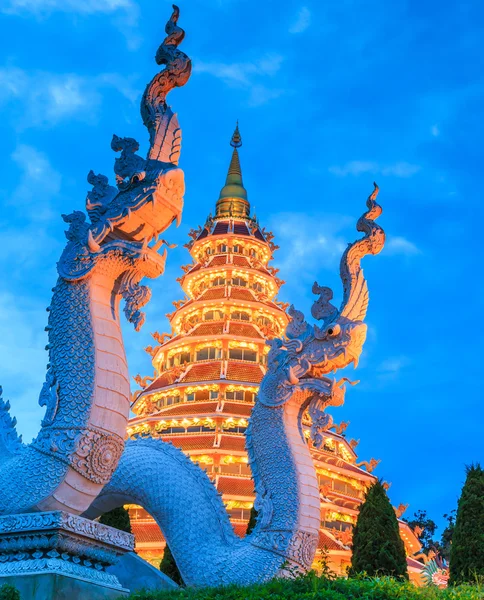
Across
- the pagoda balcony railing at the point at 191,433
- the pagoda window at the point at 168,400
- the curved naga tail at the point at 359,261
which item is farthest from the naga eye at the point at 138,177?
the pagoda window at the point at 168,400

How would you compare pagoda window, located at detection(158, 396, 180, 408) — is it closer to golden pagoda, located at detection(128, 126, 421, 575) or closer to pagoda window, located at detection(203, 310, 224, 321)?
golden pagoda, located at detection(128, 126, 421, 575)

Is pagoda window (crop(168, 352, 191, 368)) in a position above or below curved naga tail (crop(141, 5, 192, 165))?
above

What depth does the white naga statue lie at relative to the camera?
8469mm

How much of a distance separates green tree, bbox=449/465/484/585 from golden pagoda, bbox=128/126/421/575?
1016 cm

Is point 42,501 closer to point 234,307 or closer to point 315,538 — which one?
point 315,538

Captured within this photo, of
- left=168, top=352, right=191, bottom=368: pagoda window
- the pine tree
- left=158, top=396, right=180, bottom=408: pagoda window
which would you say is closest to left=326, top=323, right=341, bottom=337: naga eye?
the pine tree

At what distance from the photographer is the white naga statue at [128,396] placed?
27.8ft

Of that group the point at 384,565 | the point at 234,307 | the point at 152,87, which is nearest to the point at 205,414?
the point at 234,307

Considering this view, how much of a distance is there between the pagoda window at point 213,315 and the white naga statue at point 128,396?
75.4 feet

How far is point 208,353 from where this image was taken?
112ft

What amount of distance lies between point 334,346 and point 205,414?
18.7 metres

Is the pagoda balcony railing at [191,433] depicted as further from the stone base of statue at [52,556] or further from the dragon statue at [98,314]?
the stone base of statue at [52,556]

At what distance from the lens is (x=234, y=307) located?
35500mm

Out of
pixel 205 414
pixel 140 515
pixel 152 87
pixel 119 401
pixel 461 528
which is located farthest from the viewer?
pixel 205 414
